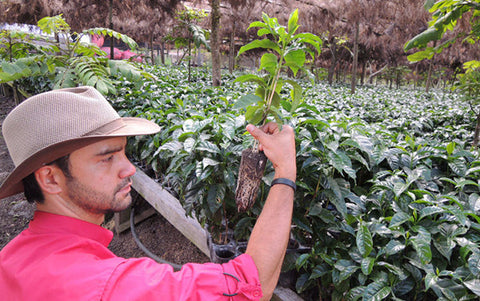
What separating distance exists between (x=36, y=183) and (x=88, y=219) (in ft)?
0.80

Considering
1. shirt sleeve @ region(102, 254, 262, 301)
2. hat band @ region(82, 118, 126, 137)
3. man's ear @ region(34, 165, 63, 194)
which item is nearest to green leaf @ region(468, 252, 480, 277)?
shirt sleeve @ region(102, 254, 262, 301)

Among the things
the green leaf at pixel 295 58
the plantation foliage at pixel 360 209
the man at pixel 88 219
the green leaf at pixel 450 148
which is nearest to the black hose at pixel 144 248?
the plantation foliage at pixel 360 209

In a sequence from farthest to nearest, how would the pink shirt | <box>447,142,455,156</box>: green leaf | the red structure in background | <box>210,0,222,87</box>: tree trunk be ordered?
the red structure in background < <box>210,0,222,87</box>: tree trunk < <box>447,142,455,156</box>: green leaf < the pink shirt

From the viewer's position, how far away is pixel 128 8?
796cm

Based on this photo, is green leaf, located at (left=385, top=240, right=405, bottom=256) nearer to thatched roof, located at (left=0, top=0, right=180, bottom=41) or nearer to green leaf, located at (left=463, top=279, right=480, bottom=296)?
green leaf, located at (left=463, top=279, right=480, bottom=296)

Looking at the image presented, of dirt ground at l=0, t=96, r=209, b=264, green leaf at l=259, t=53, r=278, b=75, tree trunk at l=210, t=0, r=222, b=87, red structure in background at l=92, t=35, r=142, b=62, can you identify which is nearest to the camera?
green leaf at l=259, t=53, r=278, b=75

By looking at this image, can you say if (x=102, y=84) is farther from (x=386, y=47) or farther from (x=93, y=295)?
(x=386, y=47)

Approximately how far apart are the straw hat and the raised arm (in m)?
0.62

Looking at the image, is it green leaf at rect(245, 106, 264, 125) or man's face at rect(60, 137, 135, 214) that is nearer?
man's face at rect(60, 137, 135, 214)

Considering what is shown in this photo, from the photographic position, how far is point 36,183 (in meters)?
1.12

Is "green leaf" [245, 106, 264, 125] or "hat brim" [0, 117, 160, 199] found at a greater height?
"green leaf" [245, 106, 264, 125]

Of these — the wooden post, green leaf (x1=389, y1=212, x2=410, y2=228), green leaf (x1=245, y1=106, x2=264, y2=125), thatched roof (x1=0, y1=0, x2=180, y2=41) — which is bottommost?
the wooden post

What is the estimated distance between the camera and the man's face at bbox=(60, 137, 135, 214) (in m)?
1.10

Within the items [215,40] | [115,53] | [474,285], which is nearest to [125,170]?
[474,285]
